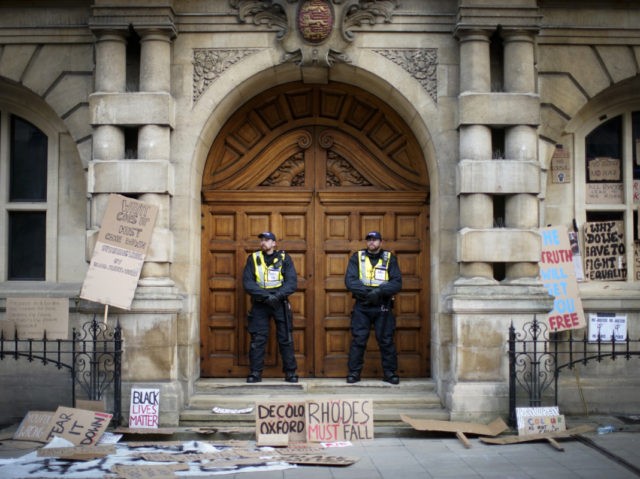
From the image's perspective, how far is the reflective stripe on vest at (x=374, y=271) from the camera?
38.7 ft

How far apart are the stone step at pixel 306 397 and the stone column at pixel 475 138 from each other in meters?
1.74

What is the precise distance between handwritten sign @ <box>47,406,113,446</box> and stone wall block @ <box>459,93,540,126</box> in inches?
230

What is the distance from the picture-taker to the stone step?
435 inches

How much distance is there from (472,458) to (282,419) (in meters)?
2.27

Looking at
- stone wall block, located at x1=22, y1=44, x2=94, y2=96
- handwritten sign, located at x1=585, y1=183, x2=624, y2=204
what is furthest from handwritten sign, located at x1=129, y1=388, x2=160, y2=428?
handwritten sign, located at x1=585, y1=183, x2=624, y2=204

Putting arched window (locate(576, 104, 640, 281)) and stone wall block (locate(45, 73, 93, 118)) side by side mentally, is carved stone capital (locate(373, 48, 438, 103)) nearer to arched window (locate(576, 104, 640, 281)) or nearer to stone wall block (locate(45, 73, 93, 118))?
arched window (locate(576, 104, 640, 281))

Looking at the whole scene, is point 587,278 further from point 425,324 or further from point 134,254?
point 134,254

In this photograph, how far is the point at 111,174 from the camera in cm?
Result: 1131

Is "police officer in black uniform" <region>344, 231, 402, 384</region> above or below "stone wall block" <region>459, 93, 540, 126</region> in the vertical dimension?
below

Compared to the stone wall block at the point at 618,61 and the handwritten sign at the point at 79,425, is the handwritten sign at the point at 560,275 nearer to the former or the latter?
the stone wall block at the point at 618,61

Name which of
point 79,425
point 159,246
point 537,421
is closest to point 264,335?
point 159,246

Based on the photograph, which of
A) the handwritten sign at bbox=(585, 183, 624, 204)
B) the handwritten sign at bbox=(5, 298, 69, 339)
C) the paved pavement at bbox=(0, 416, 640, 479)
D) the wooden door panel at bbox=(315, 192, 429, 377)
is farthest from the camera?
the handwritten sign at bbox=(585, 183, 624, 204)

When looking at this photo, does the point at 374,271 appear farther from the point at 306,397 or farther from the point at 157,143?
the point at 157,143

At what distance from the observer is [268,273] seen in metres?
11.8
